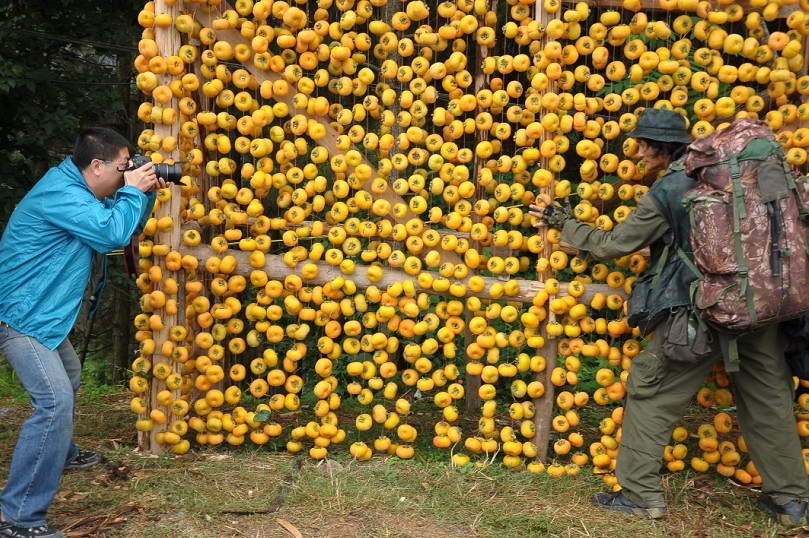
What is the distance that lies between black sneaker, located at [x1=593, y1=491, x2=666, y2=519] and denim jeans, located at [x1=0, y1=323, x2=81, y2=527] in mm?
2676

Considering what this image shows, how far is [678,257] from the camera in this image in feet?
12.0

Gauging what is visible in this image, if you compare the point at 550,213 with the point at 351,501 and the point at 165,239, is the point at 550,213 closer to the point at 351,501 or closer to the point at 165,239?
the point at 351,501

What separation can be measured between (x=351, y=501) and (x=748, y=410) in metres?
2.11

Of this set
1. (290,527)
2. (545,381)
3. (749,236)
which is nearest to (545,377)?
(545,381)

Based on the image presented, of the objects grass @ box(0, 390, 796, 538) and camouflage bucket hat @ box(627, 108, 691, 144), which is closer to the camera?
grass @ box(0, 390, 796, 538)

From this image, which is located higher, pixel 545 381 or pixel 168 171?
pixel 168 171

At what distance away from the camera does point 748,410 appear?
12.5ft

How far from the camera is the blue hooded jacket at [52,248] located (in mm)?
3350

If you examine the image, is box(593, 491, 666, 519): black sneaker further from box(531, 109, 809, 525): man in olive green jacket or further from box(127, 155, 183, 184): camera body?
box(127, 155, 183, 184): camera body

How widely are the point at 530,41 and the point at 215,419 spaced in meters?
2.91

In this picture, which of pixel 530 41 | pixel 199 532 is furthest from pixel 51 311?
pixel 530 41

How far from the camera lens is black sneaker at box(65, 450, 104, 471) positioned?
4.20 m

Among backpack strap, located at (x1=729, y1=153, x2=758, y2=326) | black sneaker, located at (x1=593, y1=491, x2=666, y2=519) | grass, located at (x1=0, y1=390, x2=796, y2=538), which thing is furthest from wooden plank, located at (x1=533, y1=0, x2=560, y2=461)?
backpack strap, located at (x1=729, y1=153, x2=758, y2=326)

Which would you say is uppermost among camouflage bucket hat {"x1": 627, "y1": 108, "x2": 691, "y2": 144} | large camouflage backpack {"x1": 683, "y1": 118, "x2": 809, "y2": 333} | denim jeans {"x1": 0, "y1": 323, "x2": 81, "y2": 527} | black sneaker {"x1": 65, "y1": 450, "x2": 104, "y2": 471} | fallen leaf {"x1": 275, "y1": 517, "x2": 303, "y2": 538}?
camouflage bucket hat {"x1": 627, "y1": 108, "x2": 691, "y2": 144}
